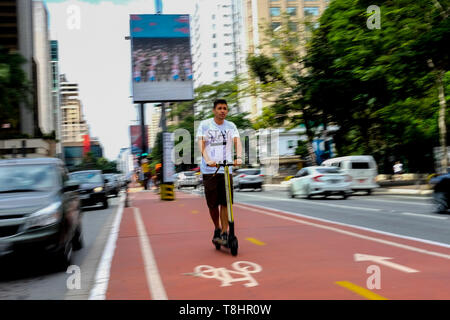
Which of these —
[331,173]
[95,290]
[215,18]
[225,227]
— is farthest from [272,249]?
[215,18]

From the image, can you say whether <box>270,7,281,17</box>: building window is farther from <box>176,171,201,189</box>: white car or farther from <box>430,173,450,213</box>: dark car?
<box>430,173,450,213</box>: dark car

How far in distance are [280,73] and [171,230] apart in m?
25.4

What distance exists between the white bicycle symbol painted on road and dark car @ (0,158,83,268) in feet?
5.56

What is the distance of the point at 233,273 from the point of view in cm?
589

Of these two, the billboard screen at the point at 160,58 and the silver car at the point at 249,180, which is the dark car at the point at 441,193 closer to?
the silver car at the point at 249,180

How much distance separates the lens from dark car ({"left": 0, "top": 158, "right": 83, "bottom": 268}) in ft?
19.7

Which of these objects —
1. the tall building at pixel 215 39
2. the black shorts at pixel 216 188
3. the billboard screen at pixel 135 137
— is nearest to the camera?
the black shorts at pixel 216 188

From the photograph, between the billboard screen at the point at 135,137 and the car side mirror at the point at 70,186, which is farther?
the billboard screen at the point at 135,137

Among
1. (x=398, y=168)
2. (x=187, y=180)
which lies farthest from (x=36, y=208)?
(x=187, y=180)

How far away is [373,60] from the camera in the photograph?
68.7 ft

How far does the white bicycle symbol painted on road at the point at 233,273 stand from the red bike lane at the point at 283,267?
0.4 inches

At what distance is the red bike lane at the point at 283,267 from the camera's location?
16.2ft

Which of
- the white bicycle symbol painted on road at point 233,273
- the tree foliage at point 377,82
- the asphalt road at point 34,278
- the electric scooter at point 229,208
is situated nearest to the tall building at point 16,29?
the tree foliage at point 377,82

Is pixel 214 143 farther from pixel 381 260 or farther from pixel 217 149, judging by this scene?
pixel 381 260
